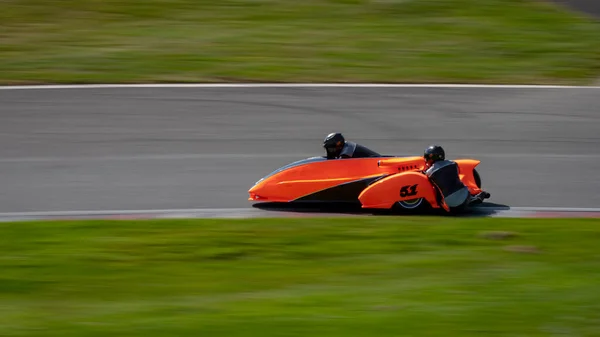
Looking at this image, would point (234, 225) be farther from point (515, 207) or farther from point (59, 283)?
point (515, 207)

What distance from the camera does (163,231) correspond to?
9.97 m

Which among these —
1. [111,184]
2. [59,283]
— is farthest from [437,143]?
[59,283]

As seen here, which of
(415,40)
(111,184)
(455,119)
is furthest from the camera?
(415,40)

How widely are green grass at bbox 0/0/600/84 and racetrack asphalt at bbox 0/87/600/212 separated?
41.7 inches

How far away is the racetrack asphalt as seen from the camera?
39.5 ft

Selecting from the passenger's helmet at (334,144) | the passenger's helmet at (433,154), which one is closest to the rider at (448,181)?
the passenger's helmet at (433,154)

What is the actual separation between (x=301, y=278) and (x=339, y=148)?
3.26 meters

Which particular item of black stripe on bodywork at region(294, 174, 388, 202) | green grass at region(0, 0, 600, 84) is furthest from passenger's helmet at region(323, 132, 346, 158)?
green grass at region(0, 0, 600, 84)

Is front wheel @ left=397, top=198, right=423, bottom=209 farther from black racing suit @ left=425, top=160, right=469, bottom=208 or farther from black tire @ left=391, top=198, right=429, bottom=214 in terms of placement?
A: black racing suit @ left=425, top=160, right=469, bottom=208

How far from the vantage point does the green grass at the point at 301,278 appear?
21.6 feet

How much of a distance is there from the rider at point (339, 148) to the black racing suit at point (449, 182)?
1.00 m

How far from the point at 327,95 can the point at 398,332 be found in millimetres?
10708

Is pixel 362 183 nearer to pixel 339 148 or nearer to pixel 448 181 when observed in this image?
pixel 339 148

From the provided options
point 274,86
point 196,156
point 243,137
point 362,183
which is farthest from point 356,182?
point 274,86
